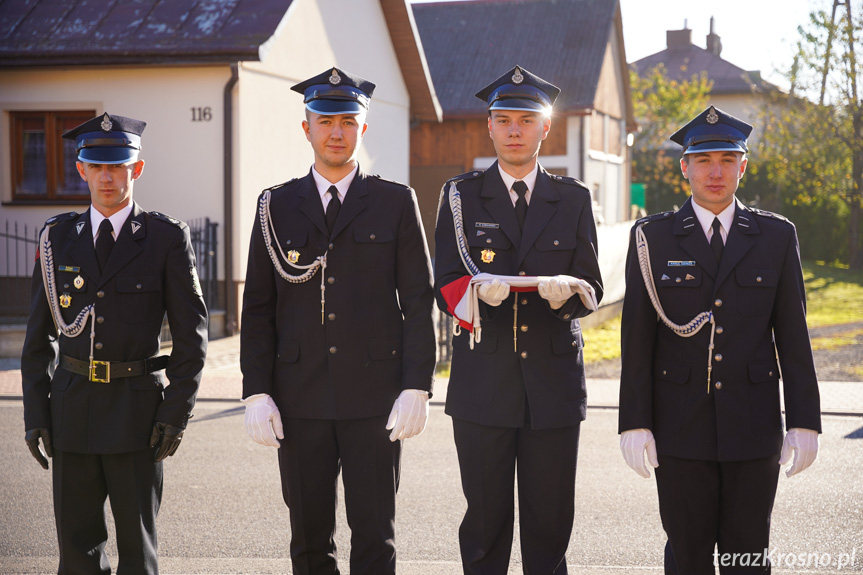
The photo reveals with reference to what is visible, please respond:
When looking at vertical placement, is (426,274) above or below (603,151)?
below

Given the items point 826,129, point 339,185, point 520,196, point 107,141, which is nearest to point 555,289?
point 520,196

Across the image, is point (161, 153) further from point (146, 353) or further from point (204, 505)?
point (146, 353)

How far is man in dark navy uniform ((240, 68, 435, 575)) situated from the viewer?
4.05 m

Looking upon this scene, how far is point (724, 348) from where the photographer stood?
388cm

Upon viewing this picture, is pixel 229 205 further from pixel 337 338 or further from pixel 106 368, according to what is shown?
pixel 337 338

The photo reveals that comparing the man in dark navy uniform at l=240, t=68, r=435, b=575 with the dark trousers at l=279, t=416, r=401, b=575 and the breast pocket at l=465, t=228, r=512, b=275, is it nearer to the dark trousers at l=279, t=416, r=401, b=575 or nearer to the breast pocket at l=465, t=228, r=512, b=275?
the dark trousers at l=279, t=416, r=401, b=575

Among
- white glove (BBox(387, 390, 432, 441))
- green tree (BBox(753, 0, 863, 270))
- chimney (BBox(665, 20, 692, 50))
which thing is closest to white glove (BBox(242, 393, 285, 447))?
white glove (BBox(387, 390, 432, 441))

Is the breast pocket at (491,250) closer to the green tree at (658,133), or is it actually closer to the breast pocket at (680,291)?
the breast pocket at (680,291)

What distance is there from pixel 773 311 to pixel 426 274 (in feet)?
4.80

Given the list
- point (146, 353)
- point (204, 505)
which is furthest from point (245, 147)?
point (146, 353)

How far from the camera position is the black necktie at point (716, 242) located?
396 centimetres

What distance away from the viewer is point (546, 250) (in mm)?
4090

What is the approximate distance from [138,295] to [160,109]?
11425mm

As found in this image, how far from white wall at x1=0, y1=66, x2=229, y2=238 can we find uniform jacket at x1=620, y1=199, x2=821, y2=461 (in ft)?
38.4
